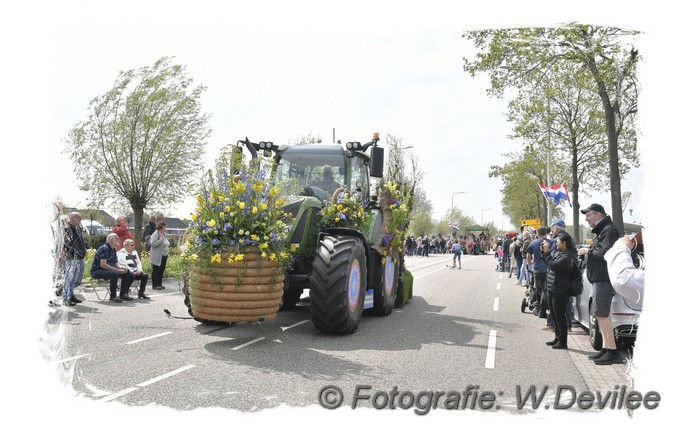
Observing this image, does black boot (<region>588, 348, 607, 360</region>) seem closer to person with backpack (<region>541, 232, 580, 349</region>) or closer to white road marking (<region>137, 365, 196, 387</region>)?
person with backpack (<region>541, 232, 580, 349</region>)

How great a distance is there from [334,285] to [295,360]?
4.34 feet

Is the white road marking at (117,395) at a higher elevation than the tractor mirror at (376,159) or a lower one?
lower

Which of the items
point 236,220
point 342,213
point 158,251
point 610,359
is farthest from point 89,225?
point 158,251

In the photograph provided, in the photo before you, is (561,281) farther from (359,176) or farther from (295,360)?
(295,360)

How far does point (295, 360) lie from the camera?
5625 mm

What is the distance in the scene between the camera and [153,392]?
4117 millimetres

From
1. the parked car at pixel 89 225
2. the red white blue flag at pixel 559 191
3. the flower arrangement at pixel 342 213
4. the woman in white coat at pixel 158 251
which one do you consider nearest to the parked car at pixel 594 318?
the red white blue flag at pixel 559 191

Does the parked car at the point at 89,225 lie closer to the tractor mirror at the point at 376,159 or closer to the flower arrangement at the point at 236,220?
the flower arrangement at the point at 236,220

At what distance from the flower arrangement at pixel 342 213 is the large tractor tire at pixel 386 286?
103 centimetres

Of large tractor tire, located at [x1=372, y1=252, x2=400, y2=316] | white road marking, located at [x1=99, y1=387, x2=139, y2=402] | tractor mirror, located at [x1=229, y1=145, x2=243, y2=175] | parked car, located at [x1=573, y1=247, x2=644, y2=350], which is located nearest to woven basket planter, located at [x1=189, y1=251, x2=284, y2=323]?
tractor mirror, located at [x1=229, y1=145, x2=243, y2=175]

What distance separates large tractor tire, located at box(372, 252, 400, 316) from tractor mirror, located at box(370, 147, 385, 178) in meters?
1.41

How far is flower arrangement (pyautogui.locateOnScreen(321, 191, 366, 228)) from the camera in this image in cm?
773

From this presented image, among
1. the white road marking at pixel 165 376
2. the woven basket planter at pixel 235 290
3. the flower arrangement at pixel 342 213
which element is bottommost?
the white road marking at pixel 165 376

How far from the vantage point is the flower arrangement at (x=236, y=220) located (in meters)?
5.87
